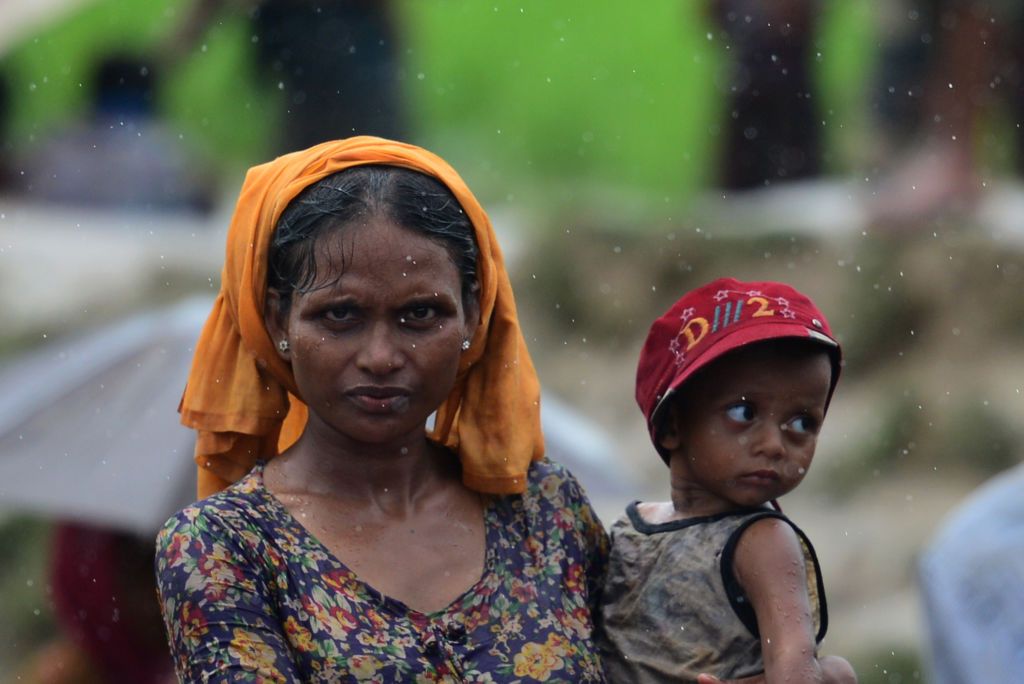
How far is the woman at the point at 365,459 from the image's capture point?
8.64ft

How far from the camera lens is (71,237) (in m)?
12.8

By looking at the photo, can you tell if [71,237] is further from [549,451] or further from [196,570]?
[196,570]

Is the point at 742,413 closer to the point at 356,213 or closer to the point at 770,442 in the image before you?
the point at 770,442

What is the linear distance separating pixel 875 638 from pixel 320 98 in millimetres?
4502

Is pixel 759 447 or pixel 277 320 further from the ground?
pixel 759 447

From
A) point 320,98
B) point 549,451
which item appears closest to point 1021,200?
point 320,98

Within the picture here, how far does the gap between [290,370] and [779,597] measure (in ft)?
2.78

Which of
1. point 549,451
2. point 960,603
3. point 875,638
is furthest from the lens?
point 875,638

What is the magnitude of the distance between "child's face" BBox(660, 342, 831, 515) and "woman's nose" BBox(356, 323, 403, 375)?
582mm

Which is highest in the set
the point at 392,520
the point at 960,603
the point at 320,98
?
the point at 320,98

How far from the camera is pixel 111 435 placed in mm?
6234

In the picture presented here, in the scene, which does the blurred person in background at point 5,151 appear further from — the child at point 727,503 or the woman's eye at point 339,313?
the woman's eye at point 339,313

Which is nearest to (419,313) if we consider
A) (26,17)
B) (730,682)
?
(730,682)

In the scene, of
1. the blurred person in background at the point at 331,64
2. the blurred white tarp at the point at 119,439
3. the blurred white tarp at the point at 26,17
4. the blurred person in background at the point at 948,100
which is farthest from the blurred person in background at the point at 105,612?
the blurred white tarp at the point at 26,17
